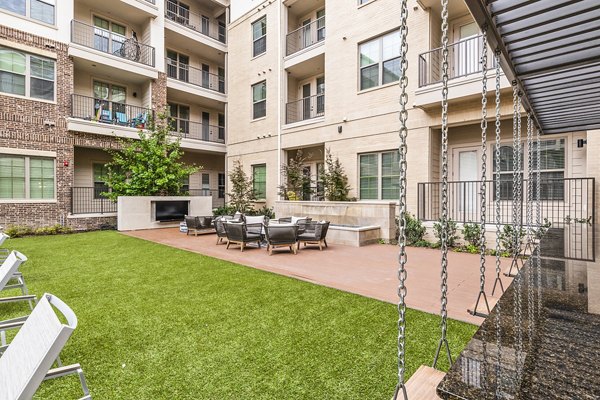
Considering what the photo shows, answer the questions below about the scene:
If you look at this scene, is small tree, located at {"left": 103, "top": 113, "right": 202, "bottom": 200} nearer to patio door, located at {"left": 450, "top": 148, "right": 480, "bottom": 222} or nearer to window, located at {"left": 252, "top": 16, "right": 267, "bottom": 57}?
window, located at {"left": 252, "top": 16, "right": 267, "bottom": 57}

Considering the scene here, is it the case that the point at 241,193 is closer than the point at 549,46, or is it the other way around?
the point at 549,46

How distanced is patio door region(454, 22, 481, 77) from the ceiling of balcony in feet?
17.1

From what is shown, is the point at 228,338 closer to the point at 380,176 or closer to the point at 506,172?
the point at 380,176

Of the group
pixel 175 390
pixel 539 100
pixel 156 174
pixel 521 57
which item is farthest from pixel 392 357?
pixel 156 174

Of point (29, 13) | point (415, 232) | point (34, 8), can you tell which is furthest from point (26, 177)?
point (415, 232)

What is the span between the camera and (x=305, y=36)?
16469 millimetres

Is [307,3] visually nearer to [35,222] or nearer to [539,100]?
[539,100]

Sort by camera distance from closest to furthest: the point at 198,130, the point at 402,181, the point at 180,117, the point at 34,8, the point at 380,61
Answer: the point at 402,181 < the point at 380,61 < the point at 34,8 < the point at 180,117 < the point at 198,130

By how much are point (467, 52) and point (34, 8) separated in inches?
699

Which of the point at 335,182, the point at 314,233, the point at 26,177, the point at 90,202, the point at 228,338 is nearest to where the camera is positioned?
the point at 228,338

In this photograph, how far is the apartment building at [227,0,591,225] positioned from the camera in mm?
10273

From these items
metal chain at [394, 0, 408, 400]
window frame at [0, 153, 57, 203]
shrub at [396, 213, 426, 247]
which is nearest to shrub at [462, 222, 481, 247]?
shrub at [396, 213, 426, 247]

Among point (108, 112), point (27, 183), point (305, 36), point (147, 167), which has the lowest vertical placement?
point (27, 183)

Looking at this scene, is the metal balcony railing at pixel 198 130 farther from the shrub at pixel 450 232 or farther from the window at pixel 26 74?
the shrub at pixel 450 232
